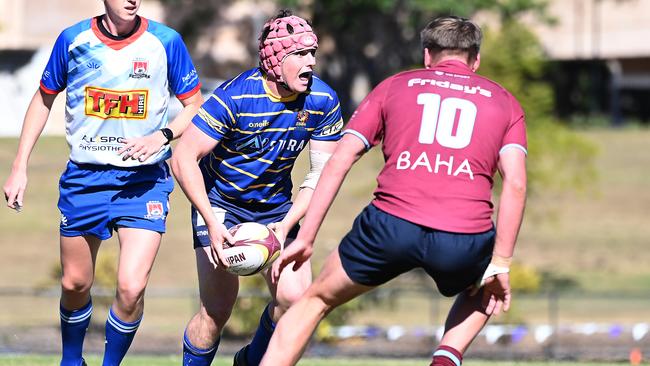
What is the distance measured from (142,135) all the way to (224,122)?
29.6 inches

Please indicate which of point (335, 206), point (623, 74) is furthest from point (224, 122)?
point (623, 74)

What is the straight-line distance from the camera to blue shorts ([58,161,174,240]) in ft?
23.1

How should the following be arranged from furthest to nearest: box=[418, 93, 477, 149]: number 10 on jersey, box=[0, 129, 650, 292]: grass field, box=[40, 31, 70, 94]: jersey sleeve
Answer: box=[0, 129, 650, 292]: grass field → box=[40, 31, 70, 94]: jersey sleeve → box=[418, 93, 477, 149]: number 10 on jersey

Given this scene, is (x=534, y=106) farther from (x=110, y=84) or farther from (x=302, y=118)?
(x=110, y=84)

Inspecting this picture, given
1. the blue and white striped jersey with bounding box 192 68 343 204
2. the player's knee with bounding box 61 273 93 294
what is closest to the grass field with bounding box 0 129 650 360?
the player's knee with bounding box 61 273 93 294

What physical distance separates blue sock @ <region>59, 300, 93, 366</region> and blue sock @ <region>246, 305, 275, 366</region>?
1.07 meters

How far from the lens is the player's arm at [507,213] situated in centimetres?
559

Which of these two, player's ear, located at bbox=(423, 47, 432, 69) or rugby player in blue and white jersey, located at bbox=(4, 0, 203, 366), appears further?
rugby player in blue and white jersey, located at bbox=(4, 0, 203, 366)

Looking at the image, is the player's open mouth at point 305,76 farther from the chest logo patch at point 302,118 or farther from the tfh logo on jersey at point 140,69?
the tfh logo on jersey at point 140,69

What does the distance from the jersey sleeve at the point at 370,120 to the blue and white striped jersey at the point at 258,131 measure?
1.02m

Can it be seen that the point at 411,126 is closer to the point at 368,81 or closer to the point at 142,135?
the point at 142,135

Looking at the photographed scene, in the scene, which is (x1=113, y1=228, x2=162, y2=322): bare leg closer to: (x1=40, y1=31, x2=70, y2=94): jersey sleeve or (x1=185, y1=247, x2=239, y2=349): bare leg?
(x1=185, y1=247, x2=239, y2=349): bare leg

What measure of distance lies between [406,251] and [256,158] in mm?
Answer: 1552

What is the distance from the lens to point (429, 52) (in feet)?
19.3
